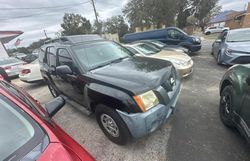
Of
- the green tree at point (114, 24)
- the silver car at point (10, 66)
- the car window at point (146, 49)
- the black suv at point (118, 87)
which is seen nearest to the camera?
the black suv at point (118, 87)

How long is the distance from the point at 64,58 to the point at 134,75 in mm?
1781

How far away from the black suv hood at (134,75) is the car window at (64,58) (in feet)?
2.00

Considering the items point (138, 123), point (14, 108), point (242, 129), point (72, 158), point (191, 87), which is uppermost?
point (14, 108)

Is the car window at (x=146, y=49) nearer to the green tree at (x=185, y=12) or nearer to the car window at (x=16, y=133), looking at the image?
the car window at (x=16, y=133)

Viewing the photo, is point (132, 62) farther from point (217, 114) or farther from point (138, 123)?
point (217, 114)

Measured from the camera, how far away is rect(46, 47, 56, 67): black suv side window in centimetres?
394

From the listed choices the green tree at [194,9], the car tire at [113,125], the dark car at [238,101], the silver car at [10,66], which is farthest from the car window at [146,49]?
the green tree at [194,9]

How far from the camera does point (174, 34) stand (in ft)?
32.8

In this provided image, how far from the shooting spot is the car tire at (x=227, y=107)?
2510 mm

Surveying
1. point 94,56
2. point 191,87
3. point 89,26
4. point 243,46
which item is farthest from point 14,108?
point 89,26

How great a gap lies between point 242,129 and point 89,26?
5543cm

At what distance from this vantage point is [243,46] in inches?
216

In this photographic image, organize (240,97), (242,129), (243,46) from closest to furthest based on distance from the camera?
(242,129)
(240,97)
(243,46)

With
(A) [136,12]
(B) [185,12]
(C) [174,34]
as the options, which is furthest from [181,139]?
(B) [185,12]
